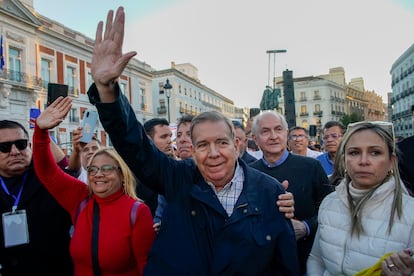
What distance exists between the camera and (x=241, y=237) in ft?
5.88

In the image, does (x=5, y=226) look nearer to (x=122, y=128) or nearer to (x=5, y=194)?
(x=5, y=194)

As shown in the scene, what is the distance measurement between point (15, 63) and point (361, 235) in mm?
29433

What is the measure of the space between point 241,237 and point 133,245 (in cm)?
102

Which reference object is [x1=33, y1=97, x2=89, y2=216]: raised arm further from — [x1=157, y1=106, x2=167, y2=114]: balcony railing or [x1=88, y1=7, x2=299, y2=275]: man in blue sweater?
[x1=157, y1=106, x2=167, y2=114]: balcony railing

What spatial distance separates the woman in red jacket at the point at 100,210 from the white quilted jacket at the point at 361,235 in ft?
4.10

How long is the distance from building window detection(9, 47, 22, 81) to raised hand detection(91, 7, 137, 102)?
27415 millimetres

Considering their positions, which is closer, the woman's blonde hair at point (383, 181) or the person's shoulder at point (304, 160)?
the woman's blonde hair at point (383, 181)

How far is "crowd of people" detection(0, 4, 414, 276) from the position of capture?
5.90ft

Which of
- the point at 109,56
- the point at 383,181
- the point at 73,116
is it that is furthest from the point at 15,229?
the point at 73,116

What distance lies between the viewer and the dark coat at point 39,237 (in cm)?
262

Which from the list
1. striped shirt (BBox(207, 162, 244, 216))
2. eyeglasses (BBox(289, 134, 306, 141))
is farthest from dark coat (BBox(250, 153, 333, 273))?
eyeglasses (BBox(289, 134, 306, 141))

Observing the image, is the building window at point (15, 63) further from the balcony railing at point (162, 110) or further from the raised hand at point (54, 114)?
the raised hand at point (54, 114)

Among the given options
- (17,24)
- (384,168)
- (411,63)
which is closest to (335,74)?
(411,63)

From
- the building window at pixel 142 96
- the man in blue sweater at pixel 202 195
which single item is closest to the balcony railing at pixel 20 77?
the building window at pixel 142 96
